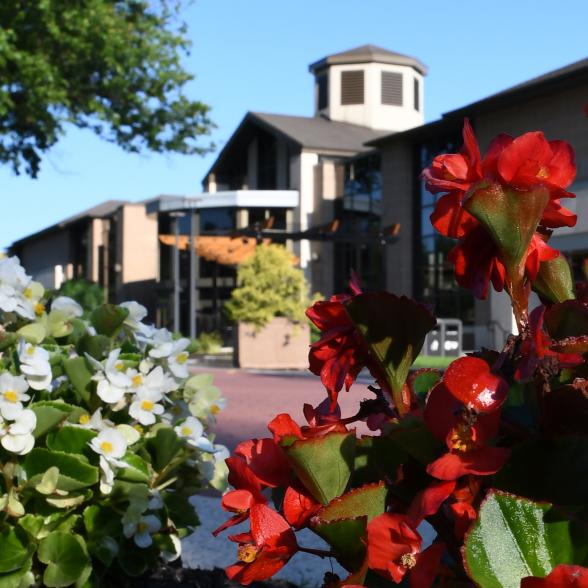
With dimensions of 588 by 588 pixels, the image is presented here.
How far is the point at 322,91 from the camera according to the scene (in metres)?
39.9

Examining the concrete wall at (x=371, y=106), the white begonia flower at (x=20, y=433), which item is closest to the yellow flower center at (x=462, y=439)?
the white begonia flower at (x=20, y=433)

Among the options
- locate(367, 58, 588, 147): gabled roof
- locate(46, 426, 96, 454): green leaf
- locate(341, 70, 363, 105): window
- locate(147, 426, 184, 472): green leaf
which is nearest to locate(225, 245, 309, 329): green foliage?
locate(367, 58, 588, 147): gabled roof

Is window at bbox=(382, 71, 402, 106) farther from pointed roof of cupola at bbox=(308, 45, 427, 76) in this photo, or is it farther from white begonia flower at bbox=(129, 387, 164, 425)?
white begonia flower at bbox=(129, 387, 164, 425)

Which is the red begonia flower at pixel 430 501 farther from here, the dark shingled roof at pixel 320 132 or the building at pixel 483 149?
the dark shingled roof at pixel 320 132

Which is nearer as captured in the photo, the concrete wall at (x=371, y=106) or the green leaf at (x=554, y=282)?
the green leaf at (x=554, y=282)

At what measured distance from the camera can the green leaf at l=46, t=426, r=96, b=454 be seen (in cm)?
247

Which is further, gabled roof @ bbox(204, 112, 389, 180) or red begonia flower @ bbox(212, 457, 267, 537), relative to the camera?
gabled roof @ bbox(204, 112, 389, 180)

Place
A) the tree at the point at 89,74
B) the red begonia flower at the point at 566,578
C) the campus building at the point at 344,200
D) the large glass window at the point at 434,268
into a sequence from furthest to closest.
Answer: the large glass window at the point at 434,268
the campus building at the point at 344,200
the tree at the point at 89,74
the red begonia flower at the point at 566,578

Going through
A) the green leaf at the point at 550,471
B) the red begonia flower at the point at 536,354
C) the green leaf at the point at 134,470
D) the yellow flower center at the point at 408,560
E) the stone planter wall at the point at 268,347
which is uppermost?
the red begonia flower at the point at 536,354

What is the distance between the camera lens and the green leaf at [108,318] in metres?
2.82

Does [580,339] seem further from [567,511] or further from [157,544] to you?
[157,544]

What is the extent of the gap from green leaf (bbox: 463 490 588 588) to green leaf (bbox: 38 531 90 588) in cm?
185

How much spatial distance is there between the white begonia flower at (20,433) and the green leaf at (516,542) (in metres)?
1.70

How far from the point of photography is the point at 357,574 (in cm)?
94
